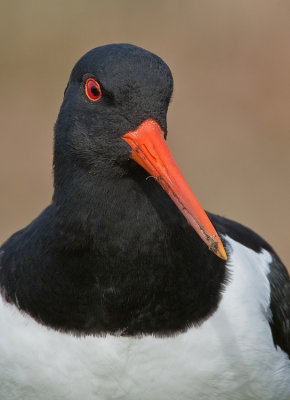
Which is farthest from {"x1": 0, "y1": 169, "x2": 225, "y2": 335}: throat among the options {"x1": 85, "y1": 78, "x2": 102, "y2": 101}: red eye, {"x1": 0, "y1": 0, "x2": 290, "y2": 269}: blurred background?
{"x1": 0, "y1": 0, "x2": 290, "y2": 269}: blurred background

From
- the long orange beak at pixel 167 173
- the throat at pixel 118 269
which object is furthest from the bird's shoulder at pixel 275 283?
the long orange beak at pixel 167 173

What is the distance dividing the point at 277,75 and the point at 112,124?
6759mm

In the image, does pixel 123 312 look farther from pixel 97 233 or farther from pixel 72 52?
pixel 72 52

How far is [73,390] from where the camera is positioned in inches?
208

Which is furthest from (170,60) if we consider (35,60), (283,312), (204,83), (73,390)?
(73,390)

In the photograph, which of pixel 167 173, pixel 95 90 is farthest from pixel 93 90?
pixel 167 173

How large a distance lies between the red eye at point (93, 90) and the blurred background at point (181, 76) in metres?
5.97

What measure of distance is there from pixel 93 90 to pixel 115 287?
936mm

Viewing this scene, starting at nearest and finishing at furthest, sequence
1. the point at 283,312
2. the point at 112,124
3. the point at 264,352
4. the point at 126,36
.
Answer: the point at 112,124 → the point at 264,352 → the point at 283,312 → the point at 126,36

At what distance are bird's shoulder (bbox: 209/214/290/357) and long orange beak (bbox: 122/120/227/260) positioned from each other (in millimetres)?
902

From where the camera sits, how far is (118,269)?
17.1 feet

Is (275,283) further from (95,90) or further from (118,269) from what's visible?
(95,90)

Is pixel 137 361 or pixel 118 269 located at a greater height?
pixel 118 269

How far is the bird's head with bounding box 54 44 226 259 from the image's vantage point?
16.1 ft
